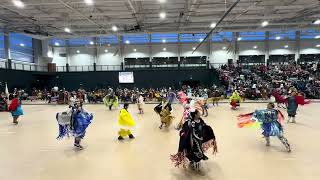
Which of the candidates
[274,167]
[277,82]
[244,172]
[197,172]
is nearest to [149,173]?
[197,172]

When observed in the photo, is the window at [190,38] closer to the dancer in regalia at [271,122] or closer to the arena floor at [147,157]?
the arena floor at [147,157]

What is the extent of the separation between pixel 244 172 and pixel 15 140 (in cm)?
595

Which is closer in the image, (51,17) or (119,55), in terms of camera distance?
(51,17)

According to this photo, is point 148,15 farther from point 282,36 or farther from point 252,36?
point 282,36

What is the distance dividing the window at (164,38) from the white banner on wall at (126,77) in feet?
18.3

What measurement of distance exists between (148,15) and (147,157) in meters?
16.9

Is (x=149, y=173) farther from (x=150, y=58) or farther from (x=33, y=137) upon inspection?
(x=150, y=58)

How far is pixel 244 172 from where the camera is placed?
4379 millimetres

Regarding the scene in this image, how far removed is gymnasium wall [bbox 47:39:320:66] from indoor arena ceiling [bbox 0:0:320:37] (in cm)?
412

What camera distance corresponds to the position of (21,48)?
86.4 feet

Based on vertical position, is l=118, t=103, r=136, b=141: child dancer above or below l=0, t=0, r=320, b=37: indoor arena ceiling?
below

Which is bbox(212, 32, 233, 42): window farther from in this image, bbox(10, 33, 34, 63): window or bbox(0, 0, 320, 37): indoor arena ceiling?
bbox(10, 33, 34, 63): window

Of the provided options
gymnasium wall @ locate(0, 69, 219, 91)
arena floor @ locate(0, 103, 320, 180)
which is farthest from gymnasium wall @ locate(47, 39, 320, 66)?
arena floor @ locate(0, 103, 320, 180)

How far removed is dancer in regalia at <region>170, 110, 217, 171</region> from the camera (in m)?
4.27
